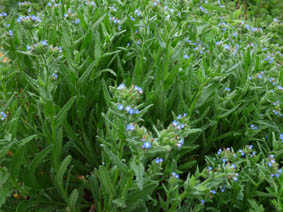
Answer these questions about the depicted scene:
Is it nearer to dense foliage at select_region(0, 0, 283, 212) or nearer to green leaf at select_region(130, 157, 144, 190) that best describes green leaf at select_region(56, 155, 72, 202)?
dense foliage at select_region(0, 0, 283, 212)

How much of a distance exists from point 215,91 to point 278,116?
2.56 ft

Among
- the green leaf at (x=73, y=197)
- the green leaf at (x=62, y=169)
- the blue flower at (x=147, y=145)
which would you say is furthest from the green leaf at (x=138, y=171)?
the green leaf at (x=73, y=197)

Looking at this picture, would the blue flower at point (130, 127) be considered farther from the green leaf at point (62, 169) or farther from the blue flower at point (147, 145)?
the green leaf at point (62, 169)

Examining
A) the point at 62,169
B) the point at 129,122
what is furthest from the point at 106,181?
the point at 129,122

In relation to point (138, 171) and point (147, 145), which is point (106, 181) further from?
point (147, 145)

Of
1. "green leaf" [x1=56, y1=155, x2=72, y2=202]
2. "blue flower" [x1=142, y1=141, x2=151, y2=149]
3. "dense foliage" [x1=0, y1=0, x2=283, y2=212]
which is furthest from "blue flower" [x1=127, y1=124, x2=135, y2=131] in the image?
"green leaf" [x1=56, y1=155, x2=72, y2=202]

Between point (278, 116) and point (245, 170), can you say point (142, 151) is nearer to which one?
point (245, 170)

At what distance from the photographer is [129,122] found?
1762 mm

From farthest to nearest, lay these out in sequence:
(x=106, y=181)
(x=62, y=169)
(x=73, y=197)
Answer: (x=73, y=197)
(x=62, y=169)
(x=106, y=181)

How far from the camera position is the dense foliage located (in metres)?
2.01

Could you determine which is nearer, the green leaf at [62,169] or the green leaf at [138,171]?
the green leaf at [138,171]

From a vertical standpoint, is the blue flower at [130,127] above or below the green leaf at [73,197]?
above

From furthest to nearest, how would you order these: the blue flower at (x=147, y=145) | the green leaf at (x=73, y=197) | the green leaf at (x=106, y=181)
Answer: the green leaf at (x=73, y=197)
the green leaf at (x=106, y=181)
the blue flower at (x=147, y=145)

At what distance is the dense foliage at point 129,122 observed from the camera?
2010mm
